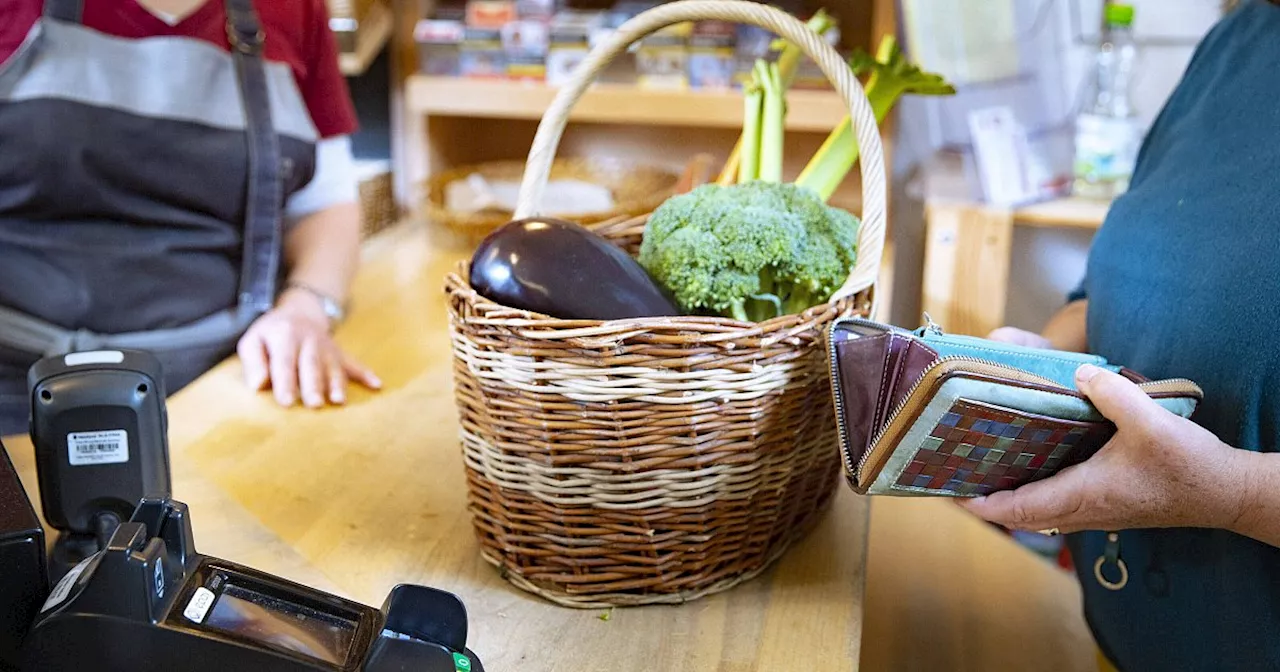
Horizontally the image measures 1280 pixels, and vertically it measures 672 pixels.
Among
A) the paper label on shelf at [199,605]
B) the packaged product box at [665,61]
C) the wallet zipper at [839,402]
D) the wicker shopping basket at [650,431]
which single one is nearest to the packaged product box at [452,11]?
the packaged product box at [665,61]

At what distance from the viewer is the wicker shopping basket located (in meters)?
0.71

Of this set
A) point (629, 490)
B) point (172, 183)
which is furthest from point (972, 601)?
point (172, 183)

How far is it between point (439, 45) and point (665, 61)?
0.41 metres

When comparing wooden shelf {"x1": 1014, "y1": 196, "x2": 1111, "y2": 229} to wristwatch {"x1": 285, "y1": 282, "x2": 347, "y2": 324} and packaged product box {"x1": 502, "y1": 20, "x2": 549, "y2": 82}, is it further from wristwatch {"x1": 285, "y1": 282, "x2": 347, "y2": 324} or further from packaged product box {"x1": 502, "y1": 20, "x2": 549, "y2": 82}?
wristwatch {"x1": 285, "y1": 282, "x2": 347, "y2": 324}

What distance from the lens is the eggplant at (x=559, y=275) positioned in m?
0.75

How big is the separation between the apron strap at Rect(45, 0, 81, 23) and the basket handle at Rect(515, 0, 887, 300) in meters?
0.59

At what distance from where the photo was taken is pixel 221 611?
0.58m

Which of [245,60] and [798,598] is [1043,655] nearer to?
[798,598]

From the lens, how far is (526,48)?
187 cm

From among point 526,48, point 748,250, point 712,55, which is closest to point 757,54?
point 712,55

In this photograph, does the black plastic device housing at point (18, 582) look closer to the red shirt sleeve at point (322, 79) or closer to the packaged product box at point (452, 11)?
the red shirt sleeve at point (322, 79)

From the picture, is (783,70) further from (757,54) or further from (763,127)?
(757,54)

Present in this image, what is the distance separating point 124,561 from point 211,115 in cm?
86

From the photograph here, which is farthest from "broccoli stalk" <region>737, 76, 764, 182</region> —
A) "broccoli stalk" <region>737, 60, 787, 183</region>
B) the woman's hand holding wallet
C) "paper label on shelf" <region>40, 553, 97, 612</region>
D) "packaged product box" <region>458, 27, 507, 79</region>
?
"packaged product box" <region>458, 27, 507, 79</region>
